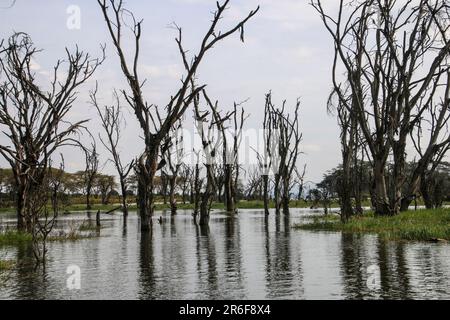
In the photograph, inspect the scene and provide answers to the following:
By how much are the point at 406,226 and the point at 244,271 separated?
855 cm

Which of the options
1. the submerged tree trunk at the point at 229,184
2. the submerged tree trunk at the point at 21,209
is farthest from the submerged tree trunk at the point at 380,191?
the submerged tree trunk at the point at 229,184

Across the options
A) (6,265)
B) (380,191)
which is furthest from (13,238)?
(380,191)

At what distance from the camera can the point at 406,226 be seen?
17625 mm

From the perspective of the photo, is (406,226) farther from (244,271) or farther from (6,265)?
(6,265)

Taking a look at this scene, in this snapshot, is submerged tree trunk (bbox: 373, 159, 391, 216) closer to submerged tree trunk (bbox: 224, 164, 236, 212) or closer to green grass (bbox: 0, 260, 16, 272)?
green grass (bbox: 0, 260, 16, 272)

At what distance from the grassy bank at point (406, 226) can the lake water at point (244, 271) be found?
99 cm

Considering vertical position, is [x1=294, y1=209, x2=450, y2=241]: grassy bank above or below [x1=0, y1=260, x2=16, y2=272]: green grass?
above

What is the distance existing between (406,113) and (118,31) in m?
12.5

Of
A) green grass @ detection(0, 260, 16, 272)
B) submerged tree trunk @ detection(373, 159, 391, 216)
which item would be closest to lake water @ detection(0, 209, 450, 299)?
green grass @ detection(0, 260, 16, 272)

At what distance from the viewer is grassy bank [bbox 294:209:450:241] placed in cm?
1573

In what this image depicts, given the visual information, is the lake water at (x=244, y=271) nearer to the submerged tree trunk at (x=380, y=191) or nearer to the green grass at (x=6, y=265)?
the green grass at (x=6, y=265)

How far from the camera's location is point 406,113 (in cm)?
2352

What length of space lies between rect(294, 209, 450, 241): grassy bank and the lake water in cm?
99

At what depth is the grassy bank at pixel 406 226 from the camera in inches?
619
